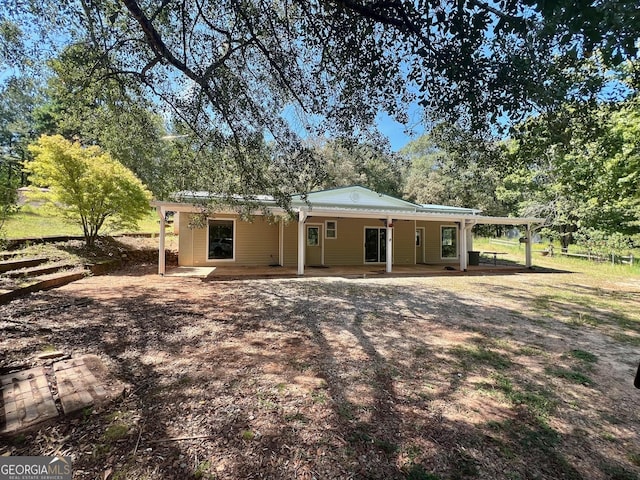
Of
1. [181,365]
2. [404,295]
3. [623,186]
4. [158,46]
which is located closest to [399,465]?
[181,365]

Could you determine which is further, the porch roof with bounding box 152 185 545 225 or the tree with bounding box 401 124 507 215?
the porch roof with bounding box 152 185 545 225

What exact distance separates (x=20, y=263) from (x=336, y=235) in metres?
9.80

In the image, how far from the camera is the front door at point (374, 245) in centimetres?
1409

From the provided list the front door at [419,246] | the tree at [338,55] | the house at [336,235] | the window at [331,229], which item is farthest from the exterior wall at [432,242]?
the tree at [338,55]

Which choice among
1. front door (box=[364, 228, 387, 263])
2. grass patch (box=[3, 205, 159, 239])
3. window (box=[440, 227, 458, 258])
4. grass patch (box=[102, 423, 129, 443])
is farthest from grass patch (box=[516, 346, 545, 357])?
window (box=[440, 227, 458, 258])

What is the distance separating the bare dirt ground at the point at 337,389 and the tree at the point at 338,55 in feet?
9.50

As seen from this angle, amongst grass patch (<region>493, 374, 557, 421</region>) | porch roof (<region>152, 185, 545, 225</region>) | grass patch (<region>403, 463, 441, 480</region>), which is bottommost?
grass patch (<region>403, 463, 441, 480</region>)

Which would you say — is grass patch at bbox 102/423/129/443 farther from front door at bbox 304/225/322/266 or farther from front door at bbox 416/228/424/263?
front door at bbox 416/228/424/263

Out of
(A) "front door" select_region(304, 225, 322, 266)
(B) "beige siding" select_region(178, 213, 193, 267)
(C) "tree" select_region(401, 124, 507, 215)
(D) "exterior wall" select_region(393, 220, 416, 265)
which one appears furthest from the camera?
(D) "exterior wall" select_region(393, 220, 416, 265)

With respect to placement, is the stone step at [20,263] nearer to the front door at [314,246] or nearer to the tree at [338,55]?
the tree at [338,55]

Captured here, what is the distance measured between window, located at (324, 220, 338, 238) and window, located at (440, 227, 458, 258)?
18.1 ft

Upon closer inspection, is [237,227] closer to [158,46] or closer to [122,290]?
[122,290]

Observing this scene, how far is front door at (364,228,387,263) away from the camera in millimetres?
14086

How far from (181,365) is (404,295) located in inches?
219
